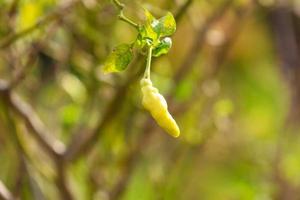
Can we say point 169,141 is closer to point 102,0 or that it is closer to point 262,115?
point 102,0

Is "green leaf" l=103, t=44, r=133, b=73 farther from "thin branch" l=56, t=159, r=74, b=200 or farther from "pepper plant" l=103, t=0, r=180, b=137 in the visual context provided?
"thin branch" l=56, t=159, r=74, b=200

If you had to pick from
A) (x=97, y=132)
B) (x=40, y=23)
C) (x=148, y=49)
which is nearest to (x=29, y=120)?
(x=97, y=132)

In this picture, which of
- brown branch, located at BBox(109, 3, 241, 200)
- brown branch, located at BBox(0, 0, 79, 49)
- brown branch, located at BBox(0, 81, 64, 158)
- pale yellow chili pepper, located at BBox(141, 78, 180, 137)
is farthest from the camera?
brown branch, located at BBox(109, 3, 241, 200)

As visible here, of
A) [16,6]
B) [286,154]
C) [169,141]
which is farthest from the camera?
[286,154]

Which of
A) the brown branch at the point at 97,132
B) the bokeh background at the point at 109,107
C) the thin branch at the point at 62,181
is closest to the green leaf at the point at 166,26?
the bokeh background at the point at 109,107

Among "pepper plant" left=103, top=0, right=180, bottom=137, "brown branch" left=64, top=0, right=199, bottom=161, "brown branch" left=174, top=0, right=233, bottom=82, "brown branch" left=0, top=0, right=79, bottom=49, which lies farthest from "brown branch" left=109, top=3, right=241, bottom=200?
"pepper plant" left=103, top=0, right=180, bottom=137

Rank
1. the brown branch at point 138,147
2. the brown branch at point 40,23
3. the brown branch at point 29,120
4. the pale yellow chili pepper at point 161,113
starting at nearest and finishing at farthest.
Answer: the pale yellow chili pepper at point 161,113 < the brown branch at point 40,23 < the brown branch at point 29,120 < the brown branch at point 138,147

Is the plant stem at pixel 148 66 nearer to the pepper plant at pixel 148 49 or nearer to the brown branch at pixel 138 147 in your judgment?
the pepper plant at pixel 148 49

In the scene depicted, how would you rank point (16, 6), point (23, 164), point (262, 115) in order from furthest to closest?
point (262, 115)
point (23, 164)
point (16, 6)

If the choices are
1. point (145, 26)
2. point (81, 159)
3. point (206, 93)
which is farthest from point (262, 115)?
point (145, 26)
